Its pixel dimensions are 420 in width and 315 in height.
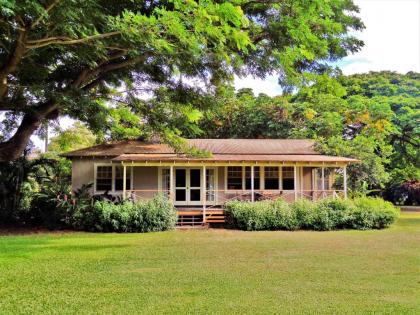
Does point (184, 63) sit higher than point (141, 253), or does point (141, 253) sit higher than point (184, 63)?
point (184, 63)

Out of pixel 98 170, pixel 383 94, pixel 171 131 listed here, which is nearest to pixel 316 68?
pixel 171 131

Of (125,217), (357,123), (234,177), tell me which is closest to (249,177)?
(234,177)

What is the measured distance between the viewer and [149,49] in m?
9.01

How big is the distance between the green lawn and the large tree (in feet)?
13.0

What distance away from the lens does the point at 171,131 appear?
16.4 meters

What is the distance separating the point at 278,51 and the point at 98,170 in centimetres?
1404

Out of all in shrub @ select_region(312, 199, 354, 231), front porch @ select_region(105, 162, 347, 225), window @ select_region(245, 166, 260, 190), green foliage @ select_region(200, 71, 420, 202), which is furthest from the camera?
green foliage @ select_region(200, 71, 420, 202)

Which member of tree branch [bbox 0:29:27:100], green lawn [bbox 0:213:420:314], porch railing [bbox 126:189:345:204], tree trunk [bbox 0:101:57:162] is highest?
tree branch [bbox 0:29:27:100]

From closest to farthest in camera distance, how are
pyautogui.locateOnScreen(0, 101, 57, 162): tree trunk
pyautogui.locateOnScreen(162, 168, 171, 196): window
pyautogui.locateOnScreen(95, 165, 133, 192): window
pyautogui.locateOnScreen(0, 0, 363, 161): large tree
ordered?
1. pyautogui.locateOnScreen(0, 0, 363, 161): large tree
2. pyautogui.locateOnScreen(0, 101, 57, 162): tree trunk
3. pyautogui.locateOnScreen(95, 165, 133, 192): window
4. pyautogui.locateOnScreen(162, 168, 171, 196): window

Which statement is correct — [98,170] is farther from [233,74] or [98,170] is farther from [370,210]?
[370,210]

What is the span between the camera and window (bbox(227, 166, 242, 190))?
2308cm

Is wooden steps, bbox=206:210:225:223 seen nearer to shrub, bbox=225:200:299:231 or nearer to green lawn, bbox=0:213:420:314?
shrub, bbox=225:200:299:231

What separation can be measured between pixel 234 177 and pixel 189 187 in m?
2.44

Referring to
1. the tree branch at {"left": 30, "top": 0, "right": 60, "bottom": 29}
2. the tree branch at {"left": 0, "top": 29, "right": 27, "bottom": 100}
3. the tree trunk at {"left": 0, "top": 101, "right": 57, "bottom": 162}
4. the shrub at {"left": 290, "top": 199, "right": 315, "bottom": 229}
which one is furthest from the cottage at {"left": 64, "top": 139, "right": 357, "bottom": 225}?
the tree branch at {"left": 30, "top": 0, "right": 60, "bottom": 29}
